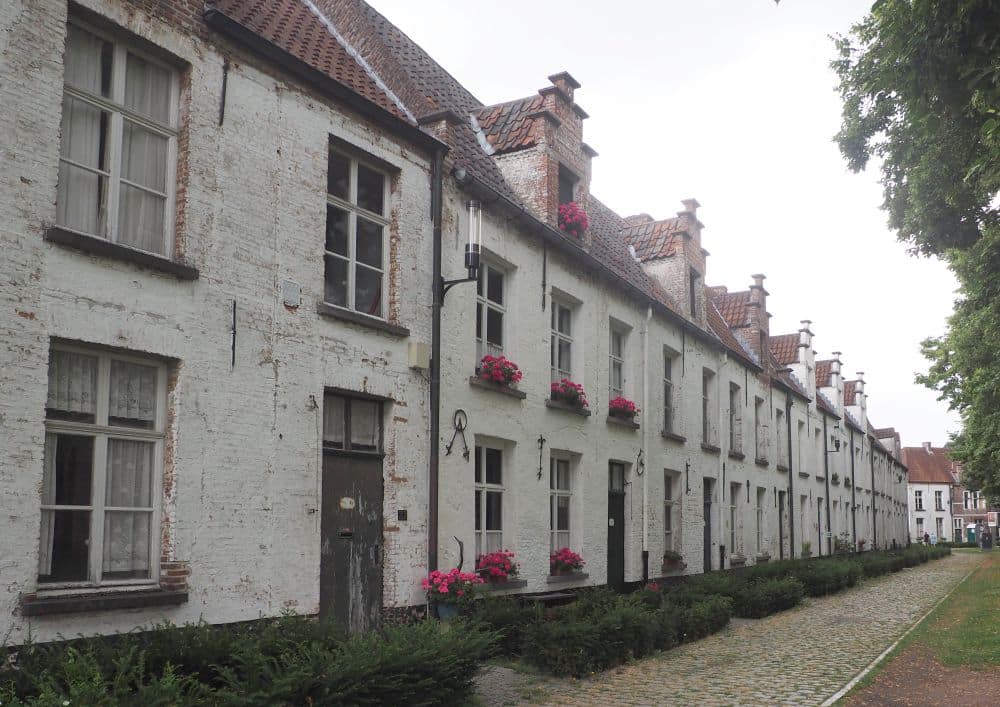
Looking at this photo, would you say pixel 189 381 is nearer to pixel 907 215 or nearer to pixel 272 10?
pixel 272 10

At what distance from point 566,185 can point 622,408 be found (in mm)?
4220

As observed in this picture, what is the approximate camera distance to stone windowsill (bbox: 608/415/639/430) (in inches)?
672

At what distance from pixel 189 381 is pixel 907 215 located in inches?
500

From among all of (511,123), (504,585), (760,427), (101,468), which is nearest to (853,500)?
(760,427)

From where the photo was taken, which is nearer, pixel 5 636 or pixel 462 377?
pixel 5 636

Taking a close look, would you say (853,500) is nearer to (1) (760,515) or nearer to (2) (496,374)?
(1) (760,515)

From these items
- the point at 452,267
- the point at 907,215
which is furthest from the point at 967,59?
the point at 452,267

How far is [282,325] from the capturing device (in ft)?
31.4

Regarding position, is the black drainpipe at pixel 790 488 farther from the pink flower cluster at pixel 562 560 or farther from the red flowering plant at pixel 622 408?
the pink flower cluster at pixel 562 560

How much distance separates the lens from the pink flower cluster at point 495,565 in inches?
500

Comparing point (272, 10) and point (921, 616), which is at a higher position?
point (272, 10)

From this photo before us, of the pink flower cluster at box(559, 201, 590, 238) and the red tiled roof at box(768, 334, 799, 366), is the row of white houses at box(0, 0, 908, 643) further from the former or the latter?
the red tiled roof at box(768, 334, 799, 366)

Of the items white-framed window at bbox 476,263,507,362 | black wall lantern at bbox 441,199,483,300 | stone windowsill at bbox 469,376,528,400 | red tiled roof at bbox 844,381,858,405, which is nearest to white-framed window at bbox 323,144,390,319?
black wall lantern at bbox 441,199,483,300

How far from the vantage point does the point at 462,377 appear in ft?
41.4
